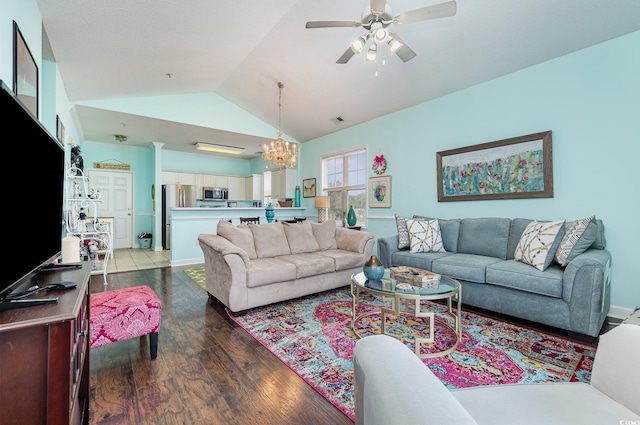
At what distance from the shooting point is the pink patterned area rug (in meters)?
1.79

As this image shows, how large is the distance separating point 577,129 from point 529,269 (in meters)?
1.64

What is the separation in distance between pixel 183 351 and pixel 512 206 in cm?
378

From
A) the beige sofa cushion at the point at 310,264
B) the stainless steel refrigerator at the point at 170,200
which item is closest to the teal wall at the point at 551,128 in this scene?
the beige sofa cushion at the point at 310,264

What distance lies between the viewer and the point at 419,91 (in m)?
4.12

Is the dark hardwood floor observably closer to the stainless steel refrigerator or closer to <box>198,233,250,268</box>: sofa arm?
<box>198,233,250,268</box>: sofa arm

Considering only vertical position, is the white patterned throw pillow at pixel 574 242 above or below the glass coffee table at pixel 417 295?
above

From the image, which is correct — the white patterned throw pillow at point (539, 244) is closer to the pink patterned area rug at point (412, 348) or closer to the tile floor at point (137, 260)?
the pink patterned area rug at point (412, 348)

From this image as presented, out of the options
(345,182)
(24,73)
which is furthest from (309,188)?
(24,73)

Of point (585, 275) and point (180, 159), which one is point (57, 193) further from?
point (180, 159)

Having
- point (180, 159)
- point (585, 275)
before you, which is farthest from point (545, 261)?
point (180, 159)

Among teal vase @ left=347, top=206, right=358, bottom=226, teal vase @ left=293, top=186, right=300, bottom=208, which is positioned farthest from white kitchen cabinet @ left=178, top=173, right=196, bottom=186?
teal vase @ left=347, top=206, right=358, bottom=226

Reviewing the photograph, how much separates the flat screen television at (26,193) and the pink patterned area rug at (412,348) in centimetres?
151

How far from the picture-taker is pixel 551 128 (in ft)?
10.4

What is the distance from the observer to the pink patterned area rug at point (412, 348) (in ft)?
5.88
